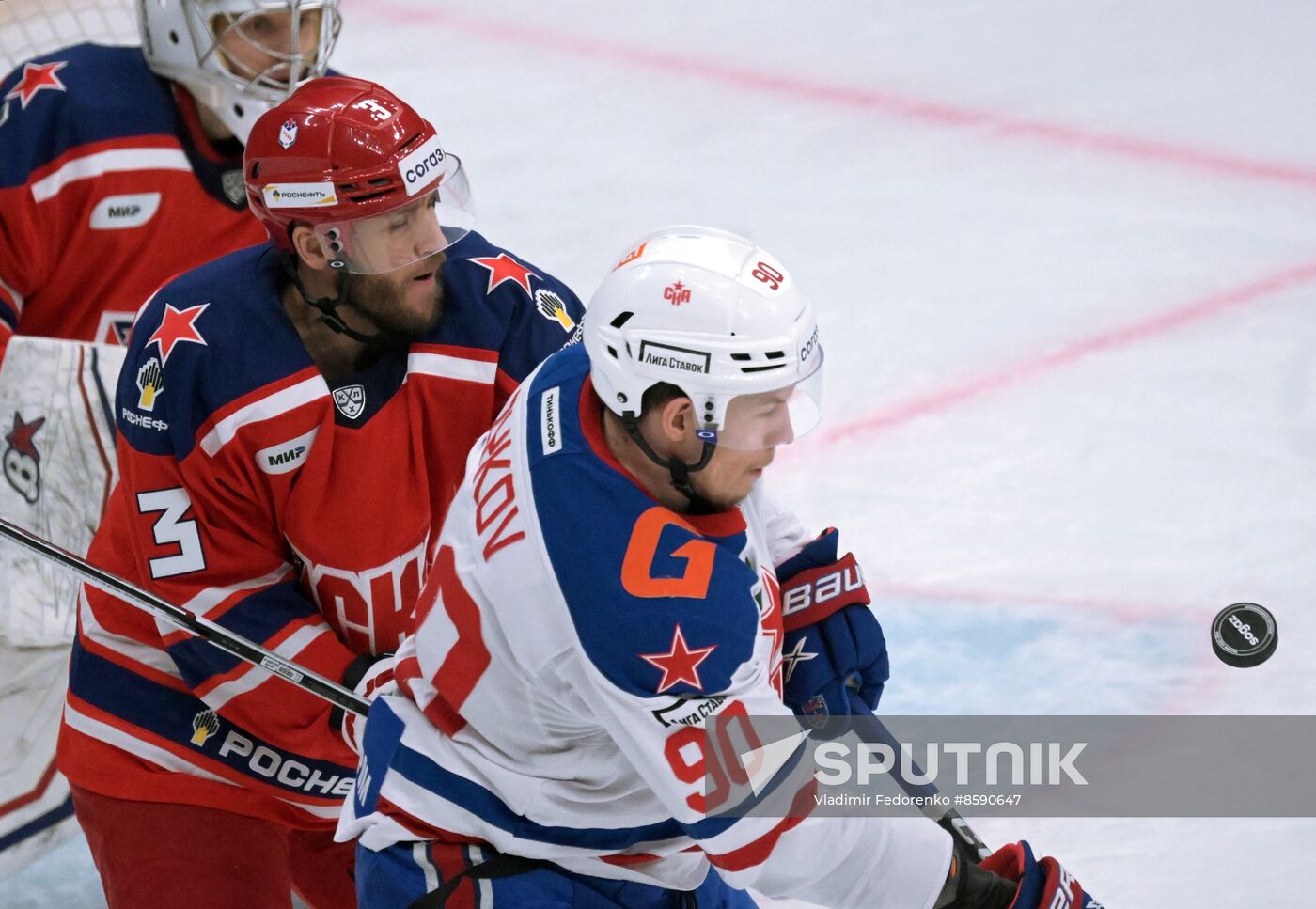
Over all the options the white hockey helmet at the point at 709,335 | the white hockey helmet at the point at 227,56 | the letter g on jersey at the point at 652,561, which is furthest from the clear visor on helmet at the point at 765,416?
the white hockey helmet at the point at 227,56

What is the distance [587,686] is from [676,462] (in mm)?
227

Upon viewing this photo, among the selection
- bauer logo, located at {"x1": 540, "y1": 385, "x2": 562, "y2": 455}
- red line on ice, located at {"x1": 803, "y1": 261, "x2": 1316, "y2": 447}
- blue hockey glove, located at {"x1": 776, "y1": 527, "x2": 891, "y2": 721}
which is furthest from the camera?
red line on ice, located at {"x1": 803, "y1": 261, "x2": 1316, "y2": 447}

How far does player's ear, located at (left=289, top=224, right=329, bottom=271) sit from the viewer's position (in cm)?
218

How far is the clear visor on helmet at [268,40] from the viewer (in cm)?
267

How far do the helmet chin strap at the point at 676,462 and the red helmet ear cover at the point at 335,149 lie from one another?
618 mm

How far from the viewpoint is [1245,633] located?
8.46 feet

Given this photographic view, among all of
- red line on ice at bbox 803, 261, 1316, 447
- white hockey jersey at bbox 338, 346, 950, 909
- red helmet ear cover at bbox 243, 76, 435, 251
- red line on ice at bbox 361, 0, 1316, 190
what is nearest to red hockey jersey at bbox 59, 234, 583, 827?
red helmet ear cover at bbox 243, 76, 435, 251

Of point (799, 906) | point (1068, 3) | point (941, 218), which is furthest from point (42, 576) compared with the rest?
point (1068, 3)

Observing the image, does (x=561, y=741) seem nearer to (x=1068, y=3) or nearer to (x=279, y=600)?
(x=279, y=600)

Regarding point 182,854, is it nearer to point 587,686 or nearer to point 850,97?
point 587,686

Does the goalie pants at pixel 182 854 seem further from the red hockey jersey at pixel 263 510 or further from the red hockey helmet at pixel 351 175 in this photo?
the red hockey helmet at pixel 351 175

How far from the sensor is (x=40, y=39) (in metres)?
3.55

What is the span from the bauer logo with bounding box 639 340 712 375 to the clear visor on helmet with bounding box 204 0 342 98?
1273mm

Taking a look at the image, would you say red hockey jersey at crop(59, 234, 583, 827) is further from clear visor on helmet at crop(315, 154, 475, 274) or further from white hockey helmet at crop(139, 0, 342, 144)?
white hockey helmet at crop(139, 0, 342, 144)
